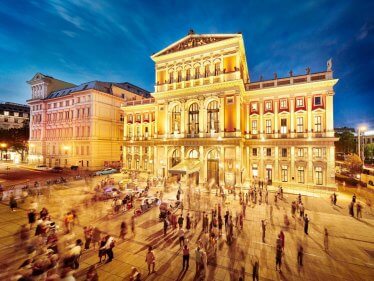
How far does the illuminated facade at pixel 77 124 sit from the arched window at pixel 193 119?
22.9 meters

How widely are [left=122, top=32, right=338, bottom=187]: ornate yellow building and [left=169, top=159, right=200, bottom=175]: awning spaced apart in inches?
5.6

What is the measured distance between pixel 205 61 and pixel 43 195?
99.4ft

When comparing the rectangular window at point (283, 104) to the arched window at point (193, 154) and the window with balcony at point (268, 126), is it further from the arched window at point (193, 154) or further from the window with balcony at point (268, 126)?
the arched window at point (193, 154)

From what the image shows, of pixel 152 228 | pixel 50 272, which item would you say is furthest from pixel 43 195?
pixel 50 272

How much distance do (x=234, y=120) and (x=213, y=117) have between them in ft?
12.1

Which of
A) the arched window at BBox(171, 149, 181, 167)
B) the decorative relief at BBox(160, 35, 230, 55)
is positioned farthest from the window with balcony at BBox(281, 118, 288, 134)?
the arched window at BBox(171, 149, 181, 167)

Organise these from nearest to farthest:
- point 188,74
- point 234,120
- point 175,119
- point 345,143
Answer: point 234,120, point 188,74, point 175,119, point 345,143

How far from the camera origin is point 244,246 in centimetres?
1251

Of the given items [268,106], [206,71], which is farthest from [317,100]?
[206,71]

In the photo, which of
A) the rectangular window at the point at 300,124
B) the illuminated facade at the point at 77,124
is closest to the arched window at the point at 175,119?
the rectangular window at the point at 300,124

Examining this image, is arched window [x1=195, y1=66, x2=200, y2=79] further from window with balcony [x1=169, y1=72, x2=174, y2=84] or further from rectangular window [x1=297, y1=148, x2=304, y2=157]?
rectangular window [x1=297, y1=148, x2=304, y2=157]

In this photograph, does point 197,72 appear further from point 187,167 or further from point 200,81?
point 187,167

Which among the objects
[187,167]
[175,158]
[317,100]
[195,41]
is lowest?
[187,167]

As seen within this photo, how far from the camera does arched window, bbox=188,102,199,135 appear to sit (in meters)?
33.9
